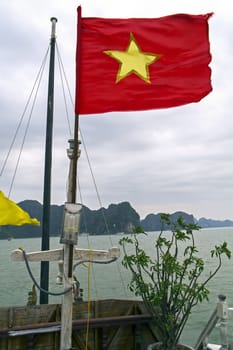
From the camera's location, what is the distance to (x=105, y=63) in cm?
549

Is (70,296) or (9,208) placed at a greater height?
(9,208)

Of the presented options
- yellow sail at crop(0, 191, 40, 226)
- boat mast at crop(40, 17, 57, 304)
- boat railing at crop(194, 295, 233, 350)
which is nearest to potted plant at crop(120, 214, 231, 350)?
boat railing at crop(194, 295, 233, 350)

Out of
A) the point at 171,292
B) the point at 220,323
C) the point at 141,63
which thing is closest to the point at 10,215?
the point at 171,292

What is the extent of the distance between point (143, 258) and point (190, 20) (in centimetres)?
389

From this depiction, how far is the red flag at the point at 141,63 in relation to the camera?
5387 mm

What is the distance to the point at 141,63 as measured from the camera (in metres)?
5.68

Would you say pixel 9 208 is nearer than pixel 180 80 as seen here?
Yes

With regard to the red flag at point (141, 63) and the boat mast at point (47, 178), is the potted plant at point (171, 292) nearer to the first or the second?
the red flag at point (141, 63)

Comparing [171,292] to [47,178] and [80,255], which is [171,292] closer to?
[80,255]

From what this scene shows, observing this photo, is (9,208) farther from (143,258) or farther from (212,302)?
(212,302)

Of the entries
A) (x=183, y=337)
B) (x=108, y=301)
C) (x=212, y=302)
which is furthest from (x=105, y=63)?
(x=212, y=302)

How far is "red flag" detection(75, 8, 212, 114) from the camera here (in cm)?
539

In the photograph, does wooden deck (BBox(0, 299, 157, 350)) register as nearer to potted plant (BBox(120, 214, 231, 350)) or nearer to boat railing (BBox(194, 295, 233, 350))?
potted plant (BBox(120, 214, 231, 350))

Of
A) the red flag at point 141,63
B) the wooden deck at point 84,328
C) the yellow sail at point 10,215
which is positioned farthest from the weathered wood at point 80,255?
the red flag at point 141,63
